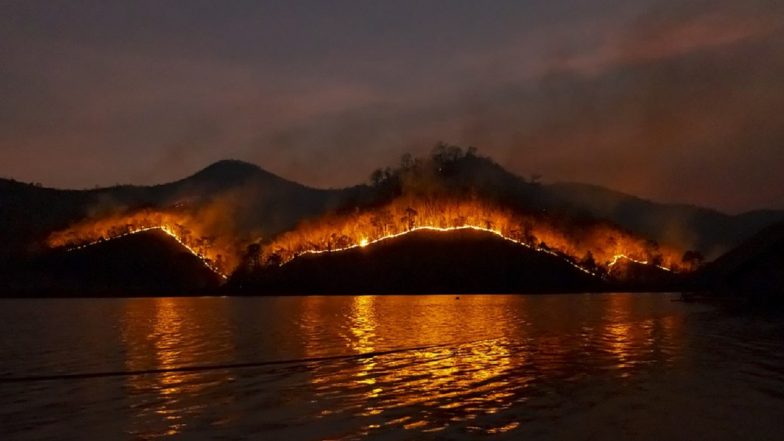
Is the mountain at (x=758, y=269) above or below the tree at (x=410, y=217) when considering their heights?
below

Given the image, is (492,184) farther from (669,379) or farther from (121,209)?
(669,379)

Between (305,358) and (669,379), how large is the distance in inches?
499

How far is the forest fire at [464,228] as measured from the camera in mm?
152000

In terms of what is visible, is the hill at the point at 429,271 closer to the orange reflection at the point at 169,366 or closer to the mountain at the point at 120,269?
the mountain at the point at 120,269

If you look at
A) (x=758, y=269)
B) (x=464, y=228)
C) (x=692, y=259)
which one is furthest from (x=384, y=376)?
(x=692, y=259)

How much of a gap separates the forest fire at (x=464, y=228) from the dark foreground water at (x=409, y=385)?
113639mm

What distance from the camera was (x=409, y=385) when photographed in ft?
65.7

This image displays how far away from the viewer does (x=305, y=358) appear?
2723 centimetres

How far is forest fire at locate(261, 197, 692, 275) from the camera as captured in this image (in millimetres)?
152000

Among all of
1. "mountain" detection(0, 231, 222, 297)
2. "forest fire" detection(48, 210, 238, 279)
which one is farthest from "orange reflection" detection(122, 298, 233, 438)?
"forest fire" detection(48, 210, 238, 279)

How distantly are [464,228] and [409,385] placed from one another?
434 feet

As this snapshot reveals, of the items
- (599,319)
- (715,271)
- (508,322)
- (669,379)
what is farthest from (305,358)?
(715,271)

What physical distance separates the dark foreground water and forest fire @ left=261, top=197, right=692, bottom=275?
113639 mm

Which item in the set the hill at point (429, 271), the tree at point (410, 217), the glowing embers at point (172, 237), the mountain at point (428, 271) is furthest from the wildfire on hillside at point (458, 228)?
the mountain at point (428, 271)
